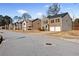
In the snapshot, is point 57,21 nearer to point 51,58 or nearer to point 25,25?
point 25,25

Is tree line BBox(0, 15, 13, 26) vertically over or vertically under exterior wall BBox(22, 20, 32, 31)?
over

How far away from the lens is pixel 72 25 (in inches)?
2704

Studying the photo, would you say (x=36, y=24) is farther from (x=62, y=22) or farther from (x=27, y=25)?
(x=62, y=22)

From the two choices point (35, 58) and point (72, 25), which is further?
point (72, 25)

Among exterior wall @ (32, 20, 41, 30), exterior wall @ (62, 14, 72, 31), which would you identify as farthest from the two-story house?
exterior wall @ (32, 20, 41, 30)

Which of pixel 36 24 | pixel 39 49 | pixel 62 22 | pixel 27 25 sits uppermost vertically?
pixel 62 22

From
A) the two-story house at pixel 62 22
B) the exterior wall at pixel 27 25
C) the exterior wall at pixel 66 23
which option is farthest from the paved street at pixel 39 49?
the exterior wall at pixel 27 25

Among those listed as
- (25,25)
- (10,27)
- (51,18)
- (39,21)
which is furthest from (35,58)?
(10,27)

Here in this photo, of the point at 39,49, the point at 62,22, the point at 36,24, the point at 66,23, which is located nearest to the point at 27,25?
the point at 36,24

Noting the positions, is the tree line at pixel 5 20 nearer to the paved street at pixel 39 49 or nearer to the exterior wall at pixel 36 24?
the exterior wall at pixel 36 24

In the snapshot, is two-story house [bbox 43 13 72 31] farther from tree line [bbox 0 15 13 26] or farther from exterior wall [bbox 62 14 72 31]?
tree line [bbox 0 15 13 26]

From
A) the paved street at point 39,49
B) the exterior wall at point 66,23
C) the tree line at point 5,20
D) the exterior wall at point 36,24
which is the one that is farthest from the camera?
the tree line at point 5,20

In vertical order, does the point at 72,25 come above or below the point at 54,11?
below

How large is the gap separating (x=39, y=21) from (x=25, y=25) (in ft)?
32.6
